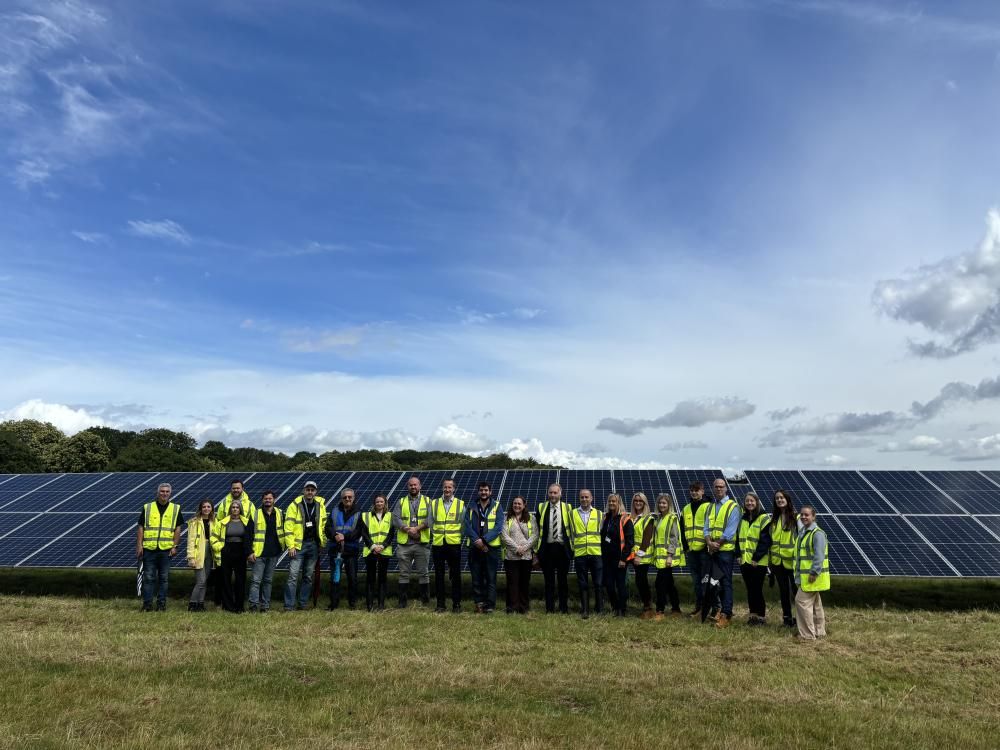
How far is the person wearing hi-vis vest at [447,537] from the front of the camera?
40.8ft

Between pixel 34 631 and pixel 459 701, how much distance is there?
23.5 ft

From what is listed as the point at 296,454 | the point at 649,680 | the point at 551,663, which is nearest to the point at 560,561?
the point at 551,663

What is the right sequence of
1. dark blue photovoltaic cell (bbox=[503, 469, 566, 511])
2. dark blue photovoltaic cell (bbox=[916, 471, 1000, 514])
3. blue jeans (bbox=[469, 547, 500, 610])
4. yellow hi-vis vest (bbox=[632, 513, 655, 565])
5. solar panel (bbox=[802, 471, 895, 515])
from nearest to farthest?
yellow hi-vis vest (bbox=[632, 513, 655, 565]) → blue jeans (bbox=[469, 547, 500, 610]) → dark blue photovoltaic cell (bbox=[916, 471, 1000, 514]) → solar panel (bbox=[802, 471, 895, 515]) → dark blue photovoltaic cell (bbox=[503, 469, 566, 511])

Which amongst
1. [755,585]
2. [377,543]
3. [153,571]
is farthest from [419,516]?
[755,585]

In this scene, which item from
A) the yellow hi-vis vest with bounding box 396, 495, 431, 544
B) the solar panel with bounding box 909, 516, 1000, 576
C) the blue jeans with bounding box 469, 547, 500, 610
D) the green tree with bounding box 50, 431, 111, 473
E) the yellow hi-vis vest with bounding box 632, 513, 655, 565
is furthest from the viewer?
the green tree with bounding box 50, 431, 111, 473

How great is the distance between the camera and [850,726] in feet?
20.1

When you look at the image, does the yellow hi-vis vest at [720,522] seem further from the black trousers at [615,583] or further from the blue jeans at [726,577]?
the black trousers at [615,583]

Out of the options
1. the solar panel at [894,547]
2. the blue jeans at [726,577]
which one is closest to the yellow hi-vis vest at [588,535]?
the blue jeans at [726,577]

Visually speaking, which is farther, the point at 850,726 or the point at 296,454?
the point at 296,454

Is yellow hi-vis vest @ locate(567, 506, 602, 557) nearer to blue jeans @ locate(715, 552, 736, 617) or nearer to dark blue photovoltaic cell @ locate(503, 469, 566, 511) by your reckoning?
blue jeans @ locate(715, 552, 736, 617)

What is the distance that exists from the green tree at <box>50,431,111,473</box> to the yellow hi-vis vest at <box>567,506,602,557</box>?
173 ft

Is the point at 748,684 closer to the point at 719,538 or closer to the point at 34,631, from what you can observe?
the point at 719,538

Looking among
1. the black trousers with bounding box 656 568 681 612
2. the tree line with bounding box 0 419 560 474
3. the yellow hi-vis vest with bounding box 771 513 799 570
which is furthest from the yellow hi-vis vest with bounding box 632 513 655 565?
the tree line with bounding box 0 419 560 474

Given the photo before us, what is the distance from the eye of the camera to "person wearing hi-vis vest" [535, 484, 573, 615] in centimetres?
1211
